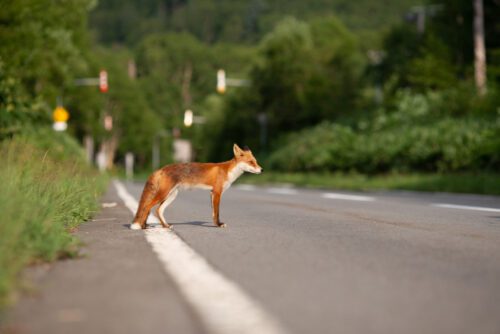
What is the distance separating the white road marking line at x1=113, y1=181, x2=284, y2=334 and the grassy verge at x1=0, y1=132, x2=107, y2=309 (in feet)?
3.32

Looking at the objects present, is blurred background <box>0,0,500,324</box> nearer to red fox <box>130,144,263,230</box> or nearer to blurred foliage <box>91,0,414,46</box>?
red fox <box>130,144,263,230</box>

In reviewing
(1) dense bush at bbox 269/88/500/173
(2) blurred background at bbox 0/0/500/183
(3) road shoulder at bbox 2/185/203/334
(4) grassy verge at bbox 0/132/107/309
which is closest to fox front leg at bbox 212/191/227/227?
(4) grassy verge at bbox 0/132/107/309

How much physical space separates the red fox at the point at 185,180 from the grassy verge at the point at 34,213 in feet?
3.22

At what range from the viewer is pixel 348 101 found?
190 feet

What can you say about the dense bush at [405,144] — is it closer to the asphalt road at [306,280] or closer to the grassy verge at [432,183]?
the grassy verge at [432,183]

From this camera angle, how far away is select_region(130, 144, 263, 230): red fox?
9.78 metres

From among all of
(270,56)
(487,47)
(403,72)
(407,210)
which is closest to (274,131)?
(270,56)

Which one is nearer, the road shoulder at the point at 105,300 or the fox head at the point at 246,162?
the road shoulder at the point at 105,300

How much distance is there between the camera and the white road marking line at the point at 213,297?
4.55 meters

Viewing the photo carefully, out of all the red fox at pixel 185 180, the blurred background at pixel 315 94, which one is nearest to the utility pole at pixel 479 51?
the blurred background at pixel 315 94

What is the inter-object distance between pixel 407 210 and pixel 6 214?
9.07m

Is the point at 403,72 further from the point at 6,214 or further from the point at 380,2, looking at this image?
the point at 380,2

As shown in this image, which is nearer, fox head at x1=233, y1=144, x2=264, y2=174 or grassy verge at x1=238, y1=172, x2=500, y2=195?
fox head at x1=233, y1=144, x2=264, y2=174

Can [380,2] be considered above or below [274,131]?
above
